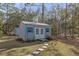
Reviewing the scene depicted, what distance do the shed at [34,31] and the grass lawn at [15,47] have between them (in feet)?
→ 0.28

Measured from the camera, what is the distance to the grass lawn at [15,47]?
4.65 metres

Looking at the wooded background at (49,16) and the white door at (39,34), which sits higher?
the wooded background at (49,16)

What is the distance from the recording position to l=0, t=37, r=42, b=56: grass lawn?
4.65 m

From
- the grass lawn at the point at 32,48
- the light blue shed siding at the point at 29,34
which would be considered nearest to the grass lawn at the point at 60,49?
the grass lawn at the point at 32,48

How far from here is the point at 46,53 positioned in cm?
466

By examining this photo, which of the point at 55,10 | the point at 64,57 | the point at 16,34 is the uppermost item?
the point at 55,10

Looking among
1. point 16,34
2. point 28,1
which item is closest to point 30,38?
point 16,34

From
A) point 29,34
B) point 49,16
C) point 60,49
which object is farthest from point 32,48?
point 49,16

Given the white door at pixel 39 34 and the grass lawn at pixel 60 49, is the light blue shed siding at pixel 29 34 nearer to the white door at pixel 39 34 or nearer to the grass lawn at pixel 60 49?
the white door at pixel 39 34

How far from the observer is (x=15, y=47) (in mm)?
4680

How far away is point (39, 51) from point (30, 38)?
8.3 inches

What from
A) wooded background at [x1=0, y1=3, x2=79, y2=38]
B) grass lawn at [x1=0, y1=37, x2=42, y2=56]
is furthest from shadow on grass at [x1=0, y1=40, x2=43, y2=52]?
wooded background at [x1=0, y1=3, x2=79, y2=38]

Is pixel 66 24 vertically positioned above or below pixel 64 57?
above

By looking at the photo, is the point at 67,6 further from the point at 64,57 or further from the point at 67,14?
the point at 64,57
